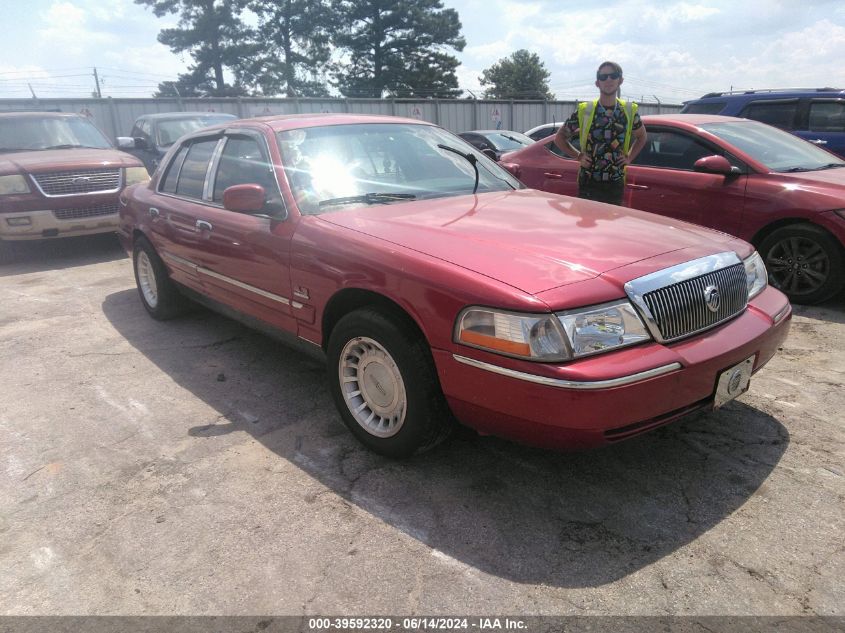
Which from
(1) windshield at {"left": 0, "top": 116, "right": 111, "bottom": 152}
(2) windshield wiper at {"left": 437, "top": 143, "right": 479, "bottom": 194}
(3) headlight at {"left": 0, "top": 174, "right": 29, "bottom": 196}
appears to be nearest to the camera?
(2) windshield wiper at {"left": 437, "top": 143, "right": 479, "bottom": 194}

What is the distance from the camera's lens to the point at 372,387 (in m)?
2.95

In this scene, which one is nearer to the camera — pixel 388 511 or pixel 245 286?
pixel 388 511

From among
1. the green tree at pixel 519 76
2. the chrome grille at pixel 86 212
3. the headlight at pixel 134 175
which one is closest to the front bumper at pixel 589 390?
the chrome grille at pixel 86 212

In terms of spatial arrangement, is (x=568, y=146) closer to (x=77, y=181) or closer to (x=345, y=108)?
(x=77, y=181)

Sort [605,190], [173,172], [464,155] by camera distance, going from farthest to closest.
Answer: [605,190] → [173,172] → [464,155]

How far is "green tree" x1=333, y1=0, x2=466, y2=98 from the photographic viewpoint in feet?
137

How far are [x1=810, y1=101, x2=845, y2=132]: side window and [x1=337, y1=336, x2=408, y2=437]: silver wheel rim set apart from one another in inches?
312

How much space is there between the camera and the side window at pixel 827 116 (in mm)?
8039

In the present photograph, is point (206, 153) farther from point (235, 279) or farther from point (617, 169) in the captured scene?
point (617, 169)

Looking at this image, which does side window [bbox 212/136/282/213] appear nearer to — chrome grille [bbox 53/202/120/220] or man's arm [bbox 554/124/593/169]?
man's arm [bbox 554/124/593/169]

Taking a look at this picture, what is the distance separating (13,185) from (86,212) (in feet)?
2.57

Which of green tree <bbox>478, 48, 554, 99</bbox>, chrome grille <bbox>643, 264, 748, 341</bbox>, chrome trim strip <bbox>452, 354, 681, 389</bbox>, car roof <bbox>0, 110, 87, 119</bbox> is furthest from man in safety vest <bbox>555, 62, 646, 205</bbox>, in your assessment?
green tree <bbox>478, 48, 554, 99</bbox>

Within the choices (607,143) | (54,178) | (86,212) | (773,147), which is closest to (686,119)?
(773,147)

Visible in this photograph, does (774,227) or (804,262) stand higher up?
(774,227)
